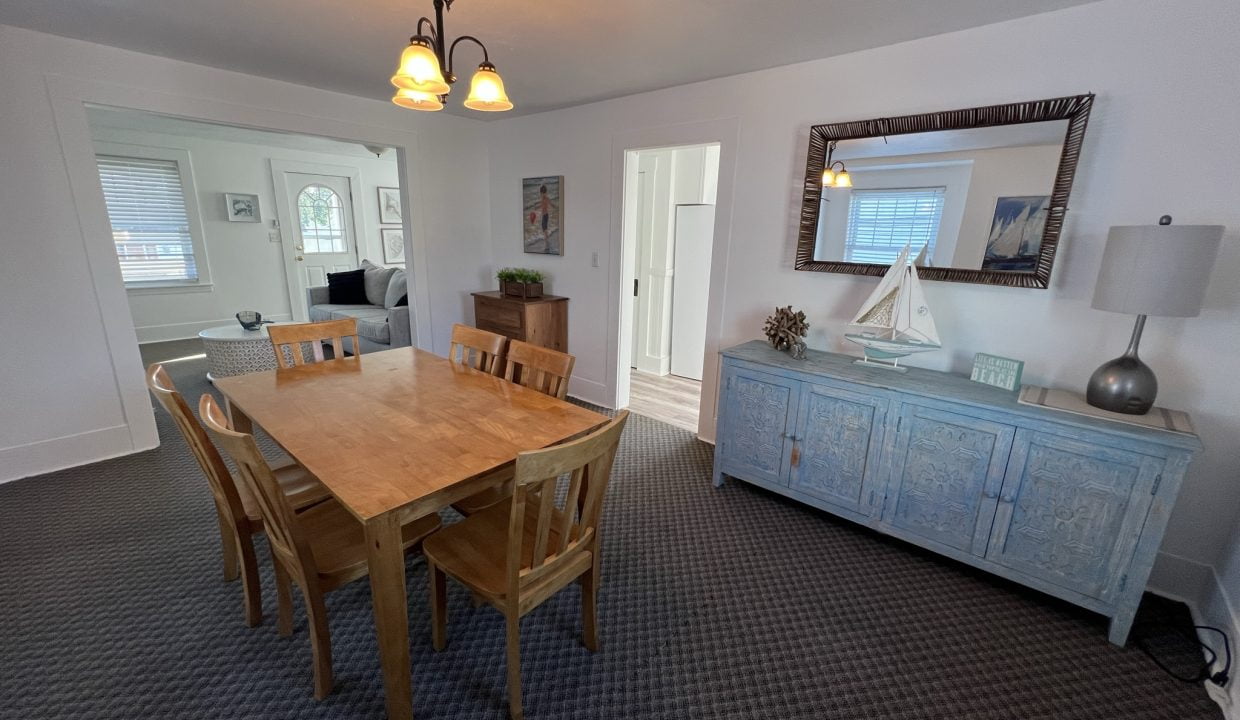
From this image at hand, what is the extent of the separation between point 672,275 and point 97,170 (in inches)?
156

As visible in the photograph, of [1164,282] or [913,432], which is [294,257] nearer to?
[913,432]

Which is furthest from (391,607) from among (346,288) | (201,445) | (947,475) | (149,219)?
(149,219)

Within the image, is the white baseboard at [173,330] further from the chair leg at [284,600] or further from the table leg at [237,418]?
the chair leg at [284,600]

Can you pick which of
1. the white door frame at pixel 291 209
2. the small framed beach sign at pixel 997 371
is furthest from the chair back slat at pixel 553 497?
the white door frame at pixel 291 209

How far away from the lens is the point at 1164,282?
1591 millimetres

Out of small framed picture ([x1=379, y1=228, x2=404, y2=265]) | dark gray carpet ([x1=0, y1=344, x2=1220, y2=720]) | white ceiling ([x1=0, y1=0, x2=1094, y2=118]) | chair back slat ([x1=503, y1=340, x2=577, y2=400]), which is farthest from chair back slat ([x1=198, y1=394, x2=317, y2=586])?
small framed picture ([x1=379, y1=228, x2=404, y2=265])

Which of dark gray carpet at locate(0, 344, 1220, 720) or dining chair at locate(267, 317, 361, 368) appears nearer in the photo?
dark gray carpet at locate(0, 344, 1220, 720)

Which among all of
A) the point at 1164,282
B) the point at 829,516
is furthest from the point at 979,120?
the point at 829,516

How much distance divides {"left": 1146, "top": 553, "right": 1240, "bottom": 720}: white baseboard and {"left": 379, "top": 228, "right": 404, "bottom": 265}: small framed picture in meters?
7.99

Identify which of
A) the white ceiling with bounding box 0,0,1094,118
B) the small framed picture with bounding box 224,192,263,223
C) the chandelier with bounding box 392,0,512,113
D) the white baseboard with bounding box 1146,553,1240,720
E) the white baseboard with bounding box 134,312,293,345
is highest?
the white ceiling with bounding box 0,0,1094,118

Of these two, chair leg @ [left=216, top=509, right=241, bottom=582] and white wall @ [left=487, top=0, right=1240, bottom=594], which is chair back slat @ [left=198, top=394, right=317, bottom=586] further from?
white wall @ [left=487, top=0, right=1240, bottom=594]

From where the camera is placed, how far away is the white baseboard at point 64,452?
2631 millimetres

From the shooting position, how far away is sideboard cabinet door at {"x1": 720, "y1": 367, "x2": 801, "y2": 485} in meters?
2.42

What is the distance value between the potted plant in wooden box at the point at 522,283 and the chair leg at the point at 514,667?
2856 millimetres
